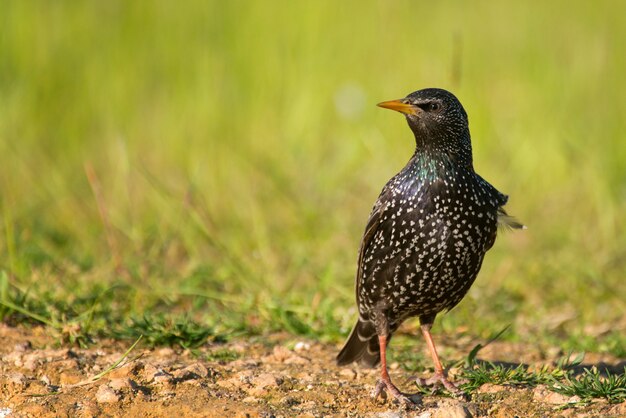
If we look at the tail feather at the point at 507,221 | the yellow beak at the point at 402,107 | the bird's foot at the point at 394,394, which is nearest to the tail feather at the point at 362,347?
the bird's foot at the point at 394,394

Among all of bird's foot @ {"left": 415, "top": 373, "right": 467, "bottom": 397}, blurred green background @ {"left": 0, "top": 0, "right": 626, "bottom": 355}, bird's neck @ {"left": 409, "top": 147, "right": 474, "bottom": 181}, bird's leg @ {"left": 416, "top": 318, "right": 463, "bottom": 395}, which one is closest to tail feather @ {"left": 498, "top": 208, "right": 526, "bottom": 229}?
bird's neck @ {"left": 409, "top": 147, "right": 474, "bottom": 181}

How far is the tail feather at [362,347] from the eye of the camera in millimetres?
5273

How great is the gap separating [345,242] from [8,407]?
3.43m

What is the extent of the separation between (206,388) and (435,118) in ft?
5.62

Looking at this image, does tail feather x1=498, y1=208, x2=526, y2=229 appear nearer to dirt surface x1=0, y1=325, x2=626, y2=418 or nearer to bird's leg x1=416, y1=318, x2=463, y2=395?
bird's leg x1=416, y1=318, x2=463, y2=395

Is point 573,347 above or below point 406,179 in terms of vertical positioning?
below

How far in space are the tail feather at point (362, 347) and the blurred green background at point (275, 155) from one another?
405 mm

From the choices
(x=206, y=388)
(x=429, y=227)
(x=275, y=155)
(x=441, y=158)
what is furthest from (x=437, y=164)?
(x=275, y=155)

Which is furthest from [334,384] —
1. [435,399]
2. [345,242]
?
[345,242]

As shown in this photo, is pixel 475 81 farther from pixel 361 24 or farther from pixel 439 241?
pixel 439 241

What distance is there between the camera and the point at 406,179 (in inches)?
194

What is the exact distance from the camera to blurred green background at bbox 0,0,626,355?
620 centimetres

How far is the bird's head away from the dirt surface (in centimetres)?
119

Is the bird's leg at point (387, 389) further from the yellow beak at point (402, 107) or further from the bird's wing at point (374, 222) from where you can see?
the yellow beak at point (402, 107)
